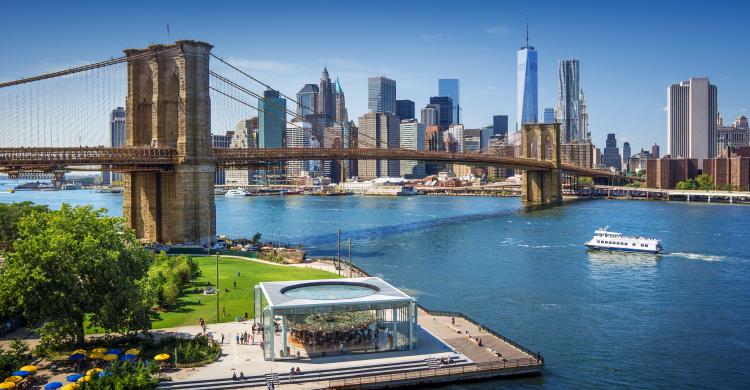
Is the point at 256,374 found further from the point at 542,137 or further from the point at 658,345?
the point at 542,137

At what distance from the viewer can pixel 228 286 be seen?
151ft

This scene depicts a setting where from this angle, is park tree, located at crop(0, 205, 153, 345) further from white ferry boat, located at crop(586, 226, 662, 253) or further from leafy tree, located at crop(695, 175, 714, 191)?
leafy tree, located at crop(695, 175, 714, 191)

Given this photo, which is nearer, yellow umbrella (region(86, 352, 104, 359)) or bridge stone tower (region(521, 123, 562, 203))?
yellow umbrella (region(86, 352, 104, 359))

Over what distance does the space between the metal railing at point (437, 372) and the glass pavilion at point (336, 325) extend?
2398 millimetres

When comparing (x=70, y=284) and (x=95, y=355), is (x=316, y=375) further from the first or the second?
(x=70, y=284)

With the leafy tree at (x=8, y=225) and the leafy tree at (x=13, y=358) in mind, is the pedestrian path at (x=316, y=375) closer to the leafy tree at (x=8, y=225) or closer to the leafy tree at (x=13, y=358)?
the leafy tree at (x=13, y=358)

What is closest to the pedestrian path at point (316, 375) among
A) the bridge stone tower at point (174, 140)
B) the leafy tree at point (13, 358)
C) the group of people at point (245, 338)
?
the group of people at point (245, 338)

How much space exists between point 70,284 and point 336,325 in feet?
39.6

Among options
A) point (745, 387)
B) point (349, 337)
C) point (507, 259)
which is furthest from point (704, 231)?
point (349, 337)

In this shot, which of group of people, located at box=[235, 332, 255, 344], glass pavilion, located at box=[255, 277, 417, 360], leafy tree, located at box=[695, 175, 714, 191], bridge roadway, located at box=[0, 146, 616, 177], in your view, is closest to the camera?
glass pavilion, located at box=[255, 277, 417, 360]

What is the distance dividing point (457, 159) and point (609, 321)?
73.9 metres

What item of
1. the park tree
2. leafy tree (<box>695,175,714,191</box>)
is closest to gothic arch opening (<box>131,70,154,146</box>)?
the park tree

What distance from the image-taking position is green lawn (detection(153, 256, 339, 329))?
3783 cm

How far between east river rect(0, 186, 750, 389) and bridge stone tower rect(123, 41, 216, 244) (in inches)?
512
